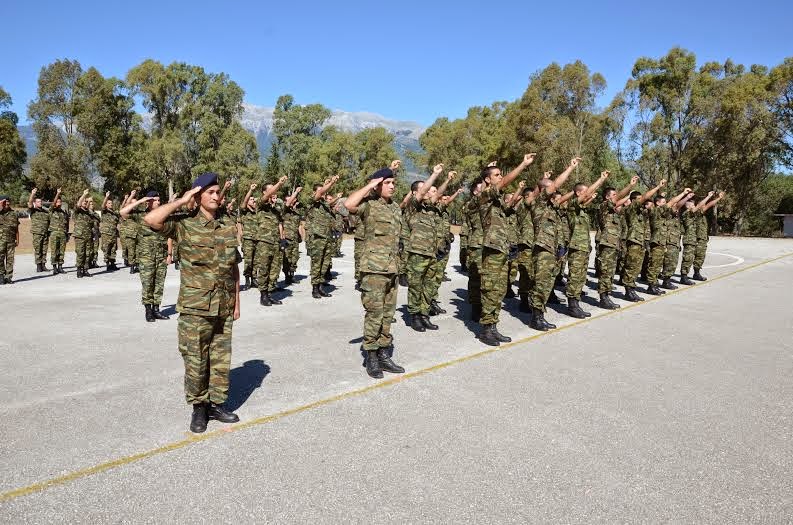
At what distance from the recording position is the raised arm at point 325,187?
8560 millimetres

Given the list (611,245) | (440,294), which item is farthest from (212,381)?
(611,245)

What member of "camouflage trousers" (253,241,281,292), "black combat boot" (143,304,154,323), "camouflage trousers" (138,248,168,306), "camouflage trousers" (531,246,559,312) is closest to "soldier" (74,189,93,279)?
"camouflage trousers" (253,241,281,292)

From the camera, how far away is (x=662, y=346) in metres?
6.59

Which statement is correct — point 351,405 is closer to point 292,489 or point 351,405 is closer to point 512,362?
point 292,489

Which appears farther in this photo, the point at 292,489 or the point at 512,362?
the point at 512,362

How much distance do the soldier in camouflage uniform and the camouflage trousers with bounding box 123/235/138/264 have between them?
1054 centimetres

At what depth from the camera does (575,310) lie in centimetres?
834

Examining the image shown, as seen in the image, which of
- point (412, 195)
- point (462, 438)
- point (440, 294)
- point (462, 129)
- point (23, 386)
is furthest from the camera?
point (462, 129)

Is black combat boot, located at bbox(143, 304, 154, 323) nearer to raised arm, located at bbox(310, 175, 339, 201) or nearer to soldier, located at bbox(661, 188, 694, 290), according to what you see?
raised arm, located at bbox(310, 175, 339, 201)

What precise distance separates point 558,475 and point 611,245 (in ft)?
21.9

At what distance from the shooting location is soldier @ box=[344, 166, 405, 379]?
17.3ft

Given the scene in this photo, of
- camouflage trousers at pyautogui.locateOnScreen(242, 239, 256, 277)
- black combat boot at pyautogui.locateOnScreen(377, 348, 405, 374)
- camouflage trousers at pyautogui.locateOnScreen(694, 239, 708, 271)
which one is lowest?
black combat boot at pyautogui.locateOnScreen(377, 348, 405, 374)

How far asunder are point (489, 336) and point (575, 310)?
244 centimetres

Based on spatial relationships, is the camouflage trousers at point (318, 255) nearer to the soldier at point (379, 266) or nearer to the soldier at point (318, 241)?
the soldier at point (318, 241)
